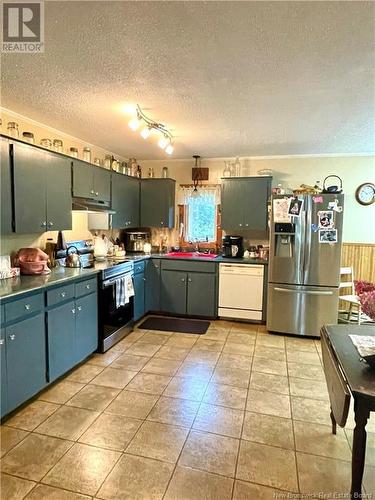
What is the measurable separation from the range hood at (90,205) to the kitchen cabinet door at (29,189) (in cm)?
55

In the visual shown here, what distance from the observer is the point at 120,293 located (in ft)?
12.2

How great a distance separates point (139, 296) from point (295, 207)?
2.40 metres

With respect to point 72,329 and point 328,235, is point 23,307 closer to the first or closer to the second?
point 72,329

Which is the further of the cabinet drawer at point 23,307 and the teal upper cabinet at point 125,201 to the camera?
the teal upper cabinet at point 125,201

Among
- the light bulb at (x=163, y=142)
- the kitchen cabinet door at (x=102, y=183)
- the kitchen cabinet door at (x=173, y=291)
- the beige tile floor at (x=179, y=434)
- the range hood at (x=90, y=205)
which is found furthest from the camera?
the kitchen cabinet door at (x=173, y=291)

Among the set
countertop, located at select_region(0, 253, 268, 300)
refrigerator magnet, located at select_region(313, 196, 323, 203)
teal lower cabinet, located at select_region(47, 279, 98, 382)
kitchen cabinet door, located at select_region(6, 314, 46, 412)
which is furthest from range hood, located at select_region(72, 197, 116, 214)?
refrigerator magnet, located at select_region(313, 196, 323, 203)

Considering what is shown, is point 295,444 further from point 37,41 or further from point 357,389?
point 37,41

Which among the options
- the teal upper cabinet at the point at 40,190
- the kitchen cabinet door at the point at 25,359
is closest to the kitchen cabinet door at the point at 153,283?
the teal upper cabinet at the point at 40,190

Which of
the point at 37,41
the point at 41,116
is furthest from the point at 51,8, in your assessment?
the point at 41,116

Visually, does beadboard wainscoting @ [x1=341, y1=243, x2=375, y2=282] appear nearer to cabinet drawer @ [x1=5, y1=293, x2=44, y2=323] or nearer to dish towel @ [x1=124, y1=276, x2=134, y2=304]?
dish towel @ [x1=124, y1=276, x2=134, y2=304]

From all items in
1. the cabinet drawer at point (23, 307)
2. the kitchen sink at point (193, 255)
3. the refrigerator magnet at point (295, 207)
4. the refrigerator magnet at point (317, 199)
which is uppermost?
the refrigerator magnet at point (317, 199)

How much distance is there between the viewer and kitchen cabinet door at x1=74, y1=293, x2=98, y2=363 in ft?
9.92

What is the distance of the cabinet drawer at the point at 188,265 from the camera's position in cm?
455

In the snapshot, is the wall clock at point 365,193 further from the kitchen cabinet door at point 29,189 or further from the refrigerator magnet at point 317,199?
the kitchen cabinet door at point 29,189
